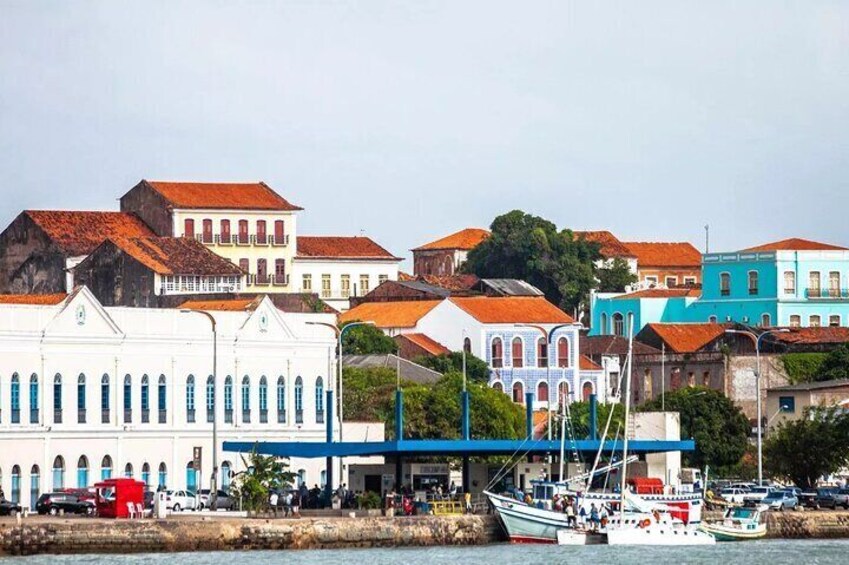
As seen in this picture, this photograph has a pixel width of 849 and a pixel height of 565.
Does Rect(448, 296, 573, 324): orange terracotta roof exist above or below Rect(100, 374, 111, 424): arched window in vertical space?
above

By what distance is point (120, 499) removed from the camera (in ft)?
291

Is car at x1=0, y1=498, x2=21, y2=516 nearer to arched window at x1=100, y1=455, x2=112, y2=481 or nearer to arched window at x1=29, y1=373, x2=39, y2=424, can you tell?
arched window at x1=29, y1=373, x2=39, y2=424

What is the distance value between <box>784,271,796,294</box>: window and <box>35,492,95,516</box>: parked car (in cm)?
8867

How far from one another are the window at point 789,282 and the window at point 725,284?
401cm

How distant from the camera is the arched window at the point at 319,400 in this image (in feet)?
365

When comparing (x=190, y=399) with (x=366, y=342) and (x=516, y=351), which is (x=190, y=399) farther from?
(x=516, y=351)

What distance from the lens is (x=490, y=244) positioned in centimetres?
19775

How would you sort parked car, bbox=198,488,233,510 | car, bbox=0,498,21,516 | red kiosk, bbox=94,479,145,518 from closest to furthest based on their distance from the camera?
red kiosk, bbox=94,479,145,518 < car, bbox=0,498,21,516 < parked car, bbox=198,488,233,510

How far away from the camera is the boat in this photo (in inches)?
3841

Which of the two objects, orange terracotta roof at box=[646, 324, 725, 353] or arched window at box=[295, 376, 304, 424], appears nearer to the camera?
arched window at box=[295, 376, 304, 424]

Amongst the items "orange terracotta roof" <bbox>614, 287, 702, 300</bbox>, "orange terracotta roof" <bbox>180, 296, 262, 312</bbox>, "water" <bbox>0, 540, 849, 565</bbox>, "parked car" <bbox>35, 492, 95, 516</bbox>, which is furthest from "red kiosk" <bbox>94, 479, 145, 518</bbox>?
"orange terracotta roof" <bbox>614, 287, 702, 300</bbox>

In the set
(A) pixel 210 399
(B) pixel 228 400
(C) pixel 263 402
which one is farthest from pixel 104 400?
(C) pixel 263 402

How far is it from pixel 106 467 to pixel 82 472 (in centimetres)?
126

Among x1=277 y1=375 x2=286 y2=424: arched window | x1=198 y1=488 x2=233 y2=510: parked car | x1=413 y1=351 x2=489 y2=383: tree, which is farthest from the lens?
x1=413 y1=351 x2=489 y2=383: tree
